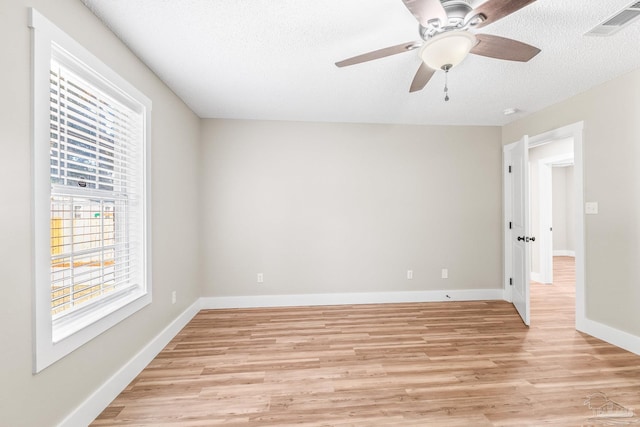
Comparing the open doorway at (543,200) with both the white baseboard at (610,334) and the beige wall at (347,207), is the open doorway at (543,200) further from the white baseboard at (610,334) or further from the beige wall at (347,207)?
the white baseboard at (610,334)

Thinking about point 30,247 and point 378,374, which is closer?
point 30,247

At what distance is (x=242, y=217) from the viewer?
381cm

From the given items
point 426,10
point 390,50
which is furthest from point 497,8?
point 390,50

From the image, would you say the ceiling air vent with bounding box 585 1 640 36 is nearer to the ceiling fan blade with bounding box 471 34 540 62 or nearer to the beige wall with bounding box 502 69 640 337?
the ceiling fan blade with bounding box 471 34 540 62

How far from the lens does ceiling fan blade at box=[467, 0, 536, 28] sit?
1310mm

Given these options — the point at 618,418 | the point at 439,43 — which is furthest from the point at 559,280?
the point at 439,43

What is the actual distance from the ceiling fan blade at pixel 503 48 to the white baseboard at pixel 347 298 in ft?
9.95

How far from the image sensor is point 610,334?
2.72m

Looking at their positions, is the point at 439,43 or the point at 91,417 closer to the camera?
the point at 439,43

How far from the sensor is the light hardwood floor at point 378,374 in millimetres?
1778

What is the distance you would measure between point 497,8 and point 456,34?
7.7 inches

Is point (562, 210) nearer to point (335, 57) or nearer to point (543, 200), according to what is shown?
point (543, 200)

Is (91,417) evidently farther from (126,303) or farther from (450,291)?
(450,291)

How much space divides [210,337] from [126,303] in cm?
107
